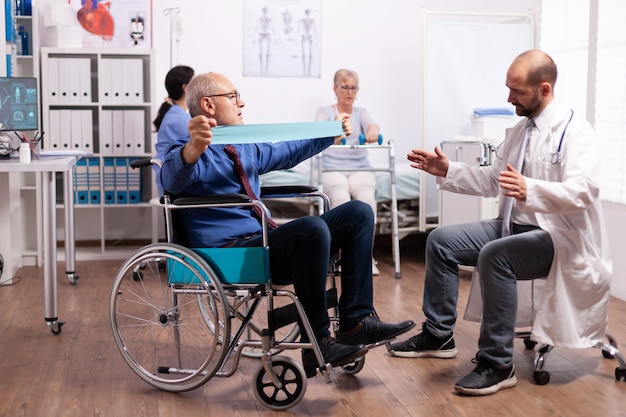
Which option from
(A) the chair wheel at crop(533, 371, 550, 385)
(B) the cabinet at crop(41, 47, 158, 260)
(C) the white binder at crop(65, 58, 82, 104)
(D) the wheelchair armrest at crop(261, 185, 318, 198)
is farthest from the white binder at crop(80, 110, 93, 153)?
(A) the chair wheel at crop(533, 371, 550, 385)

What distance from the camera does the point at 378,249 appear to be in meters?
5.89

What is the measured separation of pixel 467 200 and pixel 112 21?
2.55 meters

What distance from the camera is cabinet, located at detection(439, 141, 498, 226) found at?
4.57 meters

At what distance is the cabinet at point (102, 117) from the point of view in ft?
17.2

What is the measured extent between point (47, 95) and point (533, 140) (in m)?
3.31

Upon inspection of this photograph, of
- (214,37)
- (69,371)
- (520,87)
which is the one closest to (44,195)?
(69,371)

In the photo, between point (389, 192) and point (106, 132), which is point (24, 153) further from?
point (389, 192)

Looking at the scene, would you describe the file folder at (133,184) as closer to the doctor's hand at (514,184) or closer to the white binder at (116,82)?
the white binder at (116,82)

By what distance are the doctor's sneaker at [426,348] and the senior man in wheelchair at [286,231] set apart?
0.49 metres

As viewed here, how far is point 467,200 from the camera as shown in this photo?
15.9 feet

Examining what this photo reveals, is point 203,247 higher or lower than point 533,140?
lower

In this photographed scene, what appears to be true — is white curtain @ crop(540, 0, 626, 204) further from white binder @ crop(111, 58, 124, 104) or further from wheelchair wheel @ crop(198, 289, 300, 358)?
white binder @ crop(111, 58, 124, 104)

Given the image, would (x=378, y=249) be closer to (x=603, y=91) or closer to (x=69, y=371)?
(x=603, y=91)

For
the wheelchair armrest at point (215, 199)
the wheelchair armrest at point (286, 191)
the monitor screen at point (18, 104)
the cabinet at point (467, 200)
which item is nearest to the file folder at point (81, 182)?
the monitor screen at point (18, 104)
